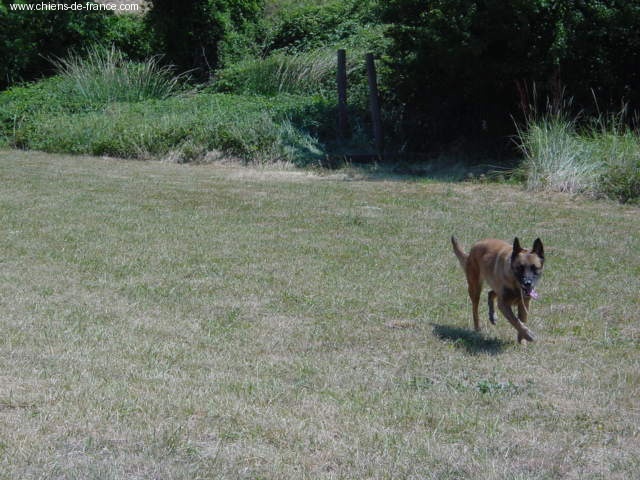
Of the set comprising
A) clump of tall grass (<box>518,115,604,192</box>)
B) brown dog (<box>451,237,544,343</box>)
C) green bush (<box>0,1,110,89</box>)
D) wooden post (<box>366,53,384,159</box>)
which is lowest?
brown dog (<box>451,237,544,343</box>)

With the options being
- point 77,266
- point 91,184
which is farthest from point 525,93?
point 77,266

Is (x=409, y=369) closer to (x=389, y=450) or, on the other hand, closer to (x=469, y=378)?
(x=469, y=378)

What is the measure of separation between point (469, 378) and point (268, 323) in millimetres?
1842

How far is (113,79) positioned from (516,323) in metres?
18.0

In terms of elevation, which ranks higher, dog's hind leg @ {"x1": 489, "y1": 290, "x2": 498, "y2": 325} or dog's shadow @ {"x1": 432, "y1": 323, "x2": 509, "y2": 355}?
dog's hind leg @ {"x1": 489, "y1": 290, "x2": 498, "y2": 325}

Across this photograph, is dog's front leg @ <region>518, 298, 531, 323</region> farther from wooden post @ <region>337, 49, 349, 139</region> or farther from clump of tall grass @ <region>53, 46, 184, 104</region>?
clump of tall grass @ <region>53, 46, 184, 104</region>

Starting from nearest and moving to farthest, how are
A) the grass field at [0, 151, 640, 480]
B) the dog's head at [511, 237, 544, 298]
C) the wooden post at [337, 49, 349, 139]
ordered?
the grass field at [0, 151, 640, 480] → the dog's head at [511, 237, 544, 298] → the wooden post at [337, 49, 349, 139]

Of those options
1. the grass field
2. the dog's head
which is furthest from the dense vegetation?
the dog's head

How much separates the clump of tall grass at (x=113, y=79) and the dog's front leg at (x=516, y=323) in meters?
17.0

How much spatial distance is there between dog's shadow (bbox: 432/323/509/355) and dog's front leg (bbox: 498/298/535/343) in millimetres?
162

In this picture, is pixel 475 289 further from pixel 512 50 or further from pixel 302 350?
pixel 512 50

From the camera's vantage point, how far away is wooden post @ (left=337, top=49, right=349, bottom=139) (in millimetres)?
18531

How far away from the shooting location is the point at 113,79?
22219 millimetres

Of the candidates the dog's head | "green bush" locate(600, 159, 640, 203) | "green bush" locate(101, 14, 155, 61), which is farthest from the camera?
"green bush" locate(101, 14, 155, 61)
